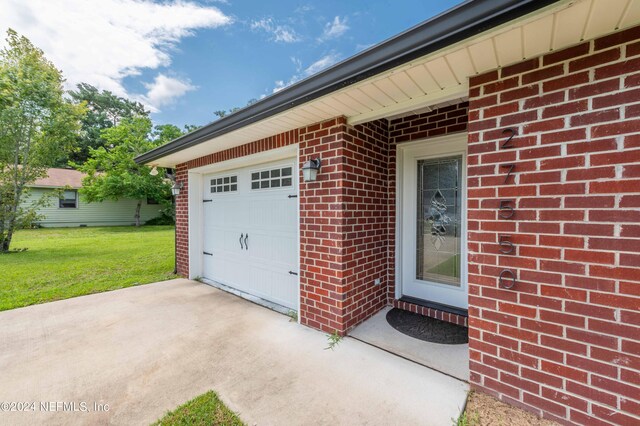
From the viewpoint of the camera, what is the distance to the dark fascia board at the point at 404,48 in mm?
1278

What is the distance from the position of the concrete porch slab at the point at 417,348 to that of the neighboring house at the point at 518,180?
0.22 metres

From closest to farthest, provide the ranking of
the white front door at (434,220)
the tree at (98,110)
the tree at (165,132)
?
the white front door at (434,220)
the tree at (165,132)
the tree at (98,110)

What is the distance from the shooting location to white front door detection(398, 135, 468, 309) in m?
3.05

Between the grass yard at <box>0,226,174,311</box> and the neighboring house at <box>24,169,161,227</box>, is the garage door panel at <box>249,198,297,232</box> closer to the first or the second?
the grass yard at <box>0,226,174,311</box>

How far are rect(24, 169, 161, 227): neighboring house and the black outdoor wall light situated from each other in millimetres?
16754

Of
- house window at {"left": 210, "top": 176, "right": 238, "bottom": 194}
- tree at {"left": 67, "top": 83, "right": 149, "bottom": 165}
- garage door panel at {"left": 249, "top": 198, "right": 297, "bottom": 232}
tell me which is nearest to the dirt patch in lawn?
garage door panel at {"left": 249, "top": 198, "right": 297, "bottom": 232}

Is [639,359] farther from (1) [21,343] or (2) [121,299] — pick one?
(2) [121,299]

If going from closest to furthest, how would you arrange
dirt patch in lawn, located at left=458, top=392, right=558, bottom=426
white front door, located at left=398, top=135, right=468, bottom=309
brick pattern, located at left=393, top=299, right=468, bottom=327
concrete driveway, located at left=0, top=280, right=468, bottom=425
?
dirt patch in lawn, located at left=458, top=392, right=558, bottom=426 → concrete driveway, located at left=0, top=280, right=468, bottom=425 → brick pattern, located at left=393, top=299, right=468, bottom=327 → white front door, located at left=398, top=135, right=468, bottom=309

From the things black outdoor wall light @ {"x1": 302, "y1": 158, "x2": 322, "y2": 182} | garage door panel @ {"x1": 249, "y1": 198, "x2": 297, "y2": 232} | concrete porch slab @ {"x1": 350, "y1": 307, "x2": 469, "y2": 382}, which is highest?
black outdoor wall light @ {"x1": 302, "y1": 158, "x2": 322, "y2": 182}

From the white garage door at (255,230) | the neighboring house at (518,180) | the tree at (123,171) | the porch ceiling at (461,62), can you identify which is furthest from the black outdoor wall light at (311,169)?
the tree at (123,171)

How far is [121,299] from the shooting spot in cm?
405

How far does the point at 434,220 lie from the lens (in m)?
3.28

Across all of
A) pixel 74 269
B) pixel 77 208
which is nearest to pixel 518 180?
pixel 74 269

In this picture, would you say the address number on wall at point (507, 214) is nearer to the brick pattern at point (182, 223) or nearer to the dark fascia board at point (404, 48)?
the dark fascia board at point (404, 48)
